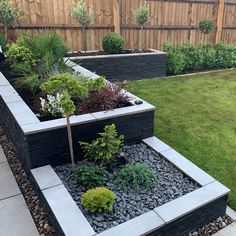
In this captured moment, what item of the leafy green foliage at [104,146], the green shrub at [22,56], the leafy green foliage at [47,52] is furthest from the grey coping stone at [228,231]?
the green shrub at [22,56]

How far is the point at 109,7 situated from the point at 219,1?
3956 millimetres

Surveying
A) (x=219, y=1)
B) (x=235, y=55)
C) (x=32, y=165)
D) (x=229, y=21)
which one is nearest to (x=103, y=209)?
(x=32, y=165)

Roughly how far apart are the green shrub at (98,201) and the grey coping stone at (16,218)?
0.51m

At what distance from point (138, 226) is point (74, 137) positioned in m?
1.23

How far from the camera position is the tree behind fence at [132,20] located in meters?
6.64

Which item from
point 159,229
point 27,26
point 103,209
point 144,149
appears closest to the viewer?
point 159,229

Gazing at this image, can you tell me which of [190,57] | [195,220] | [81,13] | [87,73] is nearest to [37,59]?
[87,73]

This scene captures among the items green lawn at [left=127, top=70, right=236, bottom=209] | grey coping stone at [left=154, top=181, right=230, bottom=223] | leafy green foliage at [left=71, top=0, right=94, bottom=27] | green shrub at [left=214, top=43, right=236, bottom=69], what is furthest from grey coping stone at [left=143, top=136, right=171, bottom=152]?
green shrub at [left=214, top=43, right=236, bottom=69]

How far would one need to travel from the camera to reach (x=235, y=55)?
8.69 m

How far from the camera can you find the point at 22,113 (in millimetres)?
3125

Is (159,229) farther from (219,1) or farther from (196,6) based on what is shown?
(219,1)

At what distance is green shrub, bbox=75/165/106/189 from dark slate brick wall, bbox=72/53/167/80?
3.80 meters

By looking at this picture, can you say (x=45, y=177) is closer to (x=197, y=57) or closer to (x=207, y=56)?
(x=197, y=57)

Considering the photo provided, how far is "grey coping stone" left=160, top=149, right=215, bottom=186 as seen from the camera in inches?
105
